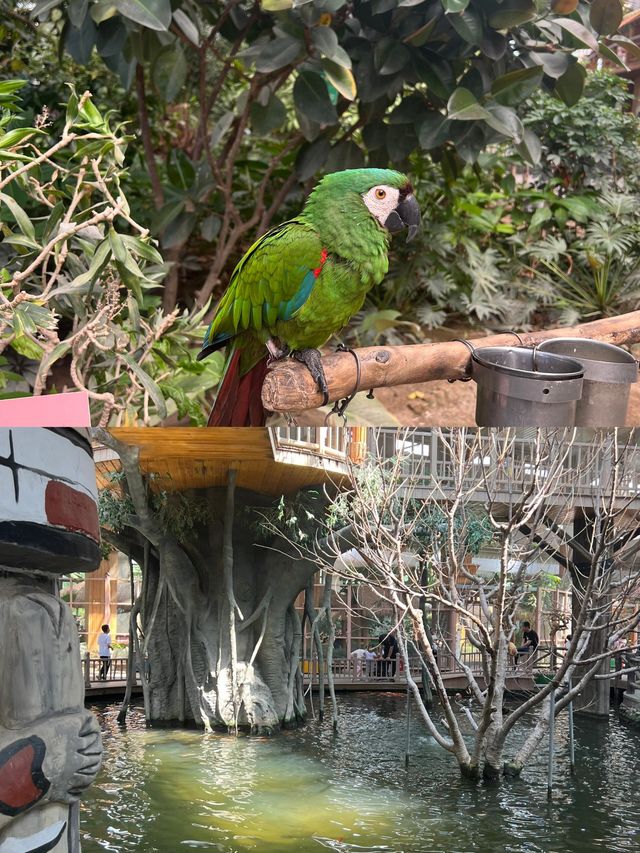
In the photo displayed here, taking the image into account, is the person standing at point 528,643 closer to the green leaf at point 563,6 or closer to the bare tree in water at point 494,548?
the bare tree in water at point 494,548

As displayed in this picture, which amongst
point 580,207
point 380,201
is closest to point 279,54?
point 380,201

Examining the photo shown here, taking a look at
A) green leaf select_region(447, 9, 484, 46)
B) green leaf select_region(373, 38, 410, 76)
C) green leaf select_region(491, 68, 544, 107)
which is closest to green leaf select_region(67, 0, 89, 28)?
green leaf select_region(373, 38, 410, 76)

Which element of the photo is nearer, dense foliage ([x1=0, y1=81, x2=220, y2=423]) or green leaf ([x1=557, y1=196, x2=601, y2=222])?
dense foliage ([x1=0, y1=81, x2=220, y2=423])

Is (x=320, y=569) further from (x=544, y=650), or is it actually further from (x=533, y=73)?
(x=533, y=73)

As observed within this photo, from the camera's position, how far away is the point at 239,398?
113 cm

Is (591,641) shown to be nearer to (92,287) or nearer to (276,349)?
(276,349)

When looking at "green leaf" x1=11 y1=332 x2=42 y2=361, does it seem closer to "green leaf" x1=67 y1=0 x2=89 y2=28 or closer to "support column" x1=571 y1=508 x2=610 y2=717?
"green leaf" x1=67 y1=0 x2=89 y2=28

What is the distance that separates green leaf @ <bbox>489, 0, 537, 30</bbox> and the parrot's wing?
1.11 m

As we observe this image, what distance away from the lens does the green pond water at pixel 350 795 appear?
0.87 metres

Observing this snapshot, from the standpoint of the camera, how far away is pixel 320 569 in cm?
97

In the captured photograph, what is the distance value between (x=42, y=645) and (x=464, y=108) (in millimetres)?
1274

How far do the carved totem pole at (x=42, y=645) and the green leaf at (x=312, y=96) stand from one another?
1340mm

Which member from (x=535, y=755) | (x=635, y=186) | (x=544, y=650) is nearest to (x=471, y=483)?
(x=544, y=650)

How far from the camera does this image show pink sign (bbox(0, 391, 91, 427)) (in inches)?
39.4
